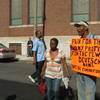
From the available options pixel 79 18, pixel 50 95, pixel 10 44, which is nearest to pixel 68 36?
pixel 79 18

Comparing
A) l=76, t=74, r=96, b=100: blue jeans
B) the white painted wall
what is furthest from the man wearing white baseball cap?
Answer: the white painted wall

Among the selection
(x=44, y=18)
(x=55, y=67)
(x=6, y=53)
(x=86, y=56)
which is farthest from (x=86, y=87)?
(x=44, y=18)

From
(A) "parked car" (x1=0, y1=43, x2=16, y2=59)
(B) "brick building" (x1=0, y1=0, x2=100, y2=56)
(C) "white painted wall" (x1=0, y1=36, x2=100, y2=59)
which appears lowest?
(A) "parked car" (x1=0, y1=43, x2=16, y2=59)

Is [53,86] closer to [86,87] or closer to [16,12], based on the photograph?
[86,87]

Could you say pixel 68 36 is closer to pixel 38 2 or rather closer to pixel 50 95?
pixel 38 2

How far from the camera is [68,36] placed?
3544 cm

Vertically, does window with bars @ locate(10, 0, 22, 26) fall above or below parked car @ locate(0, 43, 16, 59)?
above

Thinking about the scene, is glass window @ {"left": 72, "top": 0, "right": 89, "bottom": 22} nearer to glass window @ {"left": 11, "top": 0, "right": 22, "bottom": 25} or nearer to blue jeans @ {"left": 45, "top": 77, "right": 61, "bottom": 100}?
glass window @ {"left": 11, "top": 0, "right": 22, "bottom": 25}

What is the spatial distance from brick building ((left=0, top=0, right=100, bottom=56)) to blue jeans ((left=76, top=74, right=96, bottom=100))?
25.7 metres

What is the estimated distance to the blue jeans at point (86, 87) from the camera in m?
8.14

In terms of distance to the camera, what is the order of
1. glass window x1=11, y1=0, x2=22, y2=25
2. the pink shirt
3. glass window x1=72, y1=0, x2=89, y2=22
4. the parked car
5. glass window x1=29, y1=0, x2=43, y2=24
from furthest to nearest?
glass window x1=11, y1=0, x2=22, y2=25, glass window x1=29, y1=0, x2=43, y2=24, glass window x1=72, y1=0, x2=89, y2=22, the parked car, the pink shirt

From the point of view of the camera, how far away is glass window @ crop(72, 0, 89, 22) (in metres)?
34.8

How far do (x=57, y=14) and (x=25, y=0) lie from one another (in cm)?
388

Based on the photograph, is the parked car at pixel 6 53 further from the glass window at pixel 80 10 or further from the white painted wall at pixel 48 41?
the glass window at pixel 80 10
